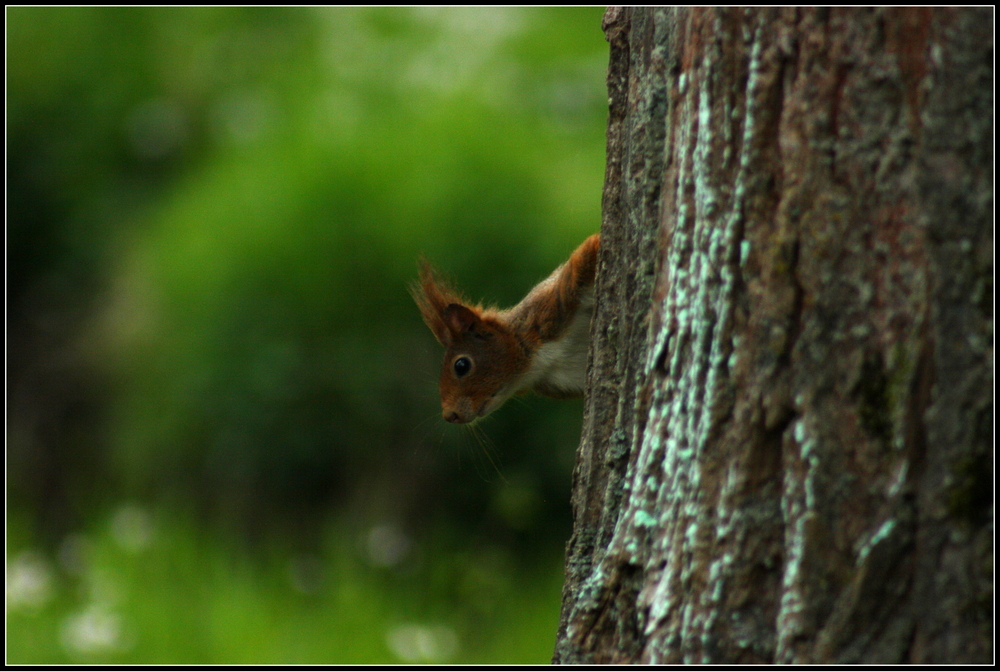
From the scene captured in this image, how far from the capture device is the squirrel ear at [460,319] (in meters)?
2.40

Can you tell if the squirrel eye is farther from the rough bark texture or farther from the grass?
the rough bark texture

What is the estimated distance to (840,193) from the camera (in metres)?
1.06

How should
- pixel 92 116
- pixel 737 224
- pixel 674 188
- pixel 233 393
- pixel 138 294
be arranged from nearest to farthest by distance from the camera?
pixel 737 224
pixel 674 188
pixel 233 393
pixel 138 294
pixel 92 116

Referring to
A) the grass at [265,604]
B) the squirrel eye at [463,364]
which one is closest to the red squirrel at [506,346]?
the squirrel eye at [463,364]

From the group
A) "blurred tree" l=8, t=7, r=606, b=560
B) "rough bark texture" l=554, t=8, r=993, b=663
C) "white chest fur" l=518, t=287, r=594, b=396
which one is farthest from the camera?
"blurred tree" l=8, t=7, r=606, b=560

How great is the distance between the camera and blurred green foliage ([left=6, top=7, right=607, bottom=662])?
3408 millimetres

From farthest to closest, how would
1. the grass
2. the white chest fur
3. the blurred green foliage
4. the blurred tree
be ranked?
the blurred tree
the blurred green foliage
the grass
the white chest fur

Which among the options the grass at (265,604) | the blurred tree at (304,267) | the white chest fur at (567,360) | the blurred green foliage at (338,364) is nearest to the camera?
the white chest fur at (567,360)

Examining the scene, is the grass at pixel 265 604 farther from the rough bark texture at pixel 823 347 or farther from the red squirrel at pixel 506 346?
the rough bark texture at pixel 823 347

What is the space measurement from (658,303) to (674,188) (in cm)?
15

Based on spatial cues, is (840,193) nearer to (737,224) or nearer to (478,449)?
(737,224)

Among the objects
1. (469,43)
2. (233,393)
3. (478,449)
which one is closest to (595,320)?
(478,449)

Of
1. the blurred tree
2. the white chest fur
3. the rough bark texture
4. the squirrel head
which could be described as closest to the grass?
the blurred tree

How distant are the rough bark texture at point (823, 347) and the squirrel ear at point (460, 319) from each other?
3.92 feet
